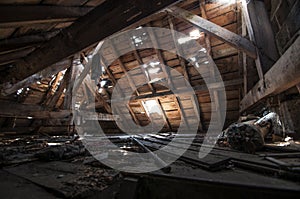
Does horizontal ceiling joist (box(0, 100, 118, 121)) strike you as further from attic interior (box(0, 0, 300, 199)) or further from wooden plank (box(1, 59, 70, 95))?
wooden plank (box(1, 59, 70, 95))

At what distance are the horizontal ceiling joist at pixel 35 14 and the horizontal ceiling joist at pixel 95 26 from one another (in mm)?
87

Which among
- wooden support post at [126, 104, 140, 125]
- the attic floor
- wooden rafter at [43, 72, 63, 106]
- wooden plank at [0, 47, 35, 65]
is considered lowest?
the attic floor

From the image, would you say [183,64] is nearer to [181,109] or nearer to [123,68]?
[181,109]

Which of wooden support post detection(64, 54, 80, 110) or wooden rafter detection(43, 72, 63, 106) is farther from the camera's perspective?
wooden rafter detection(43, 72, 63, 106)

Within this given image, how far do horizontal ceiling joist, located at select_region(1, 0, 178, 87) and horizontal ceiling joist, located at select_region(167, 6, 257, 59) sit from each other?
2109mm

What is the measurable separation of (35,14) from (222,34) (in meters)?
2.77

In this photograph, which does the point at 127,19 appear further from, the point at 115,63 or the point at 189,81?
the point at 115,63

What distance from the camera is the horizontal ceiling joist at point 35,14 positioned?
1.02m

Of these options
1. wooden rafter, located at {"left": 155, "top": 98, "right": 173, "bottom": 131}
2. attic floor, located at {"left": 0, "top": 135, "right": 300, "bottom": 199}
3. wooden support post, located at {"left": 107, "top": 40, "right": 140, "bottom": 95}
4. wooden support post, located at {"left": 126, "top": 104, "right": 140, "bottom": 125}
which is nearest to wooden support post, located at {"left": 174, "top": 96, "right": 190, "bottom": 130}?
wooden rafter, located at {"left": 155, "top": 98, "right": 173, "bottom": 131}

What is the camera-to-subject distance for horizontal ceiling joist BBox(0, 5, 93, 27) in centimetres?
102

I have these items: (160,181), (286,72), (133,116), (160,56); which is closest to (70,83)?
(160,56)

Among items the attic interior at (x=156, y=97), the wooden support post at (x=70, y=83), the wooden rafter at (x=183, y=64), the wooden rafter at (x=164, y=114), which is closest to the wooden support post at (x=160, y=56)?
the attic interior at (x=156, y=97)

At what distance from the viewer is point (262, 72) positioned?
2479 millimetres

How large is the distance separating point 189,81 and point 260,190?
4321 millimetres
